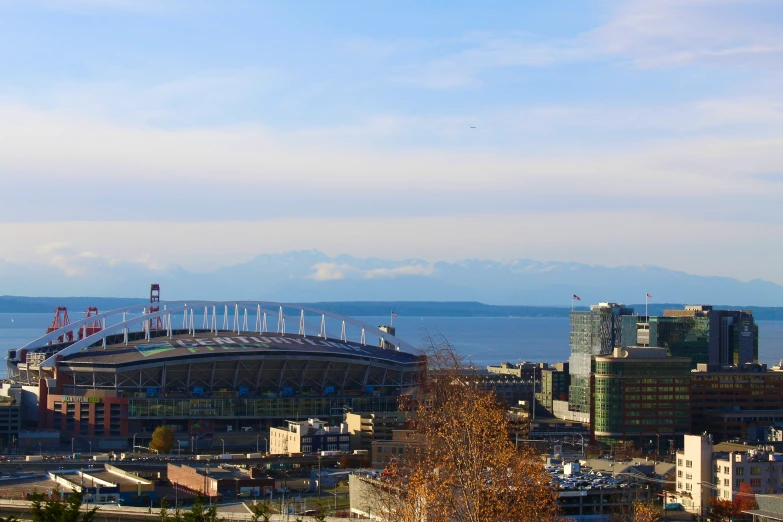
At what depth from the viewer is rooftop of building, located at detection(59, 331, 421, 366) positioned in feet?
313

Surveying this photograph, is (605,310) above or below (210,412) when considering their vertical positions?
above

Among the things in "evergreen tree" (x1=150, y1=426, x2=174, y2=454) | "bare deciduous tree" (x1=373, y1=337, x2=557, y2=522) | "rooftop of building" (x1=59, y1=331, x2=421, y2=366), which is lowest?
"evergreen tree" (x1=150, y1=426, x2=174, y2=454)

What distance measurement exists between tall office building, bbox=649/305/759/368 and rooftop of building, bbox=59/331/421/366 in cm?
2836

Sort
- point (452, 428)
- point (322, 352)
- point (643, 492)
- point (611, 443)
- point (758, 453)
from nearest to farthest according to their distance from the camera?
point (452, 428) → point (643, 492) → point (758, 453) → point (611, 443) → point (322, 352)

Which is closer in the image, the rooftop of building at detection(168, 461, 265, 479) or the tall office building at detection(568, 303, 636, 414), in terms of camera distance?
the rooftop of building at detection(168, 461, 265, 479)

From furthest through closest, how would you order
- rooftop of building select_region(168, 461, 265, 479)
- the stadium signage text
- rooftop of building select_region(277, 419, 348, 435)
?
the stadium signage text
rooftop of building select_region(277, 419, 348, 435)
rooftop of building select_region(168, 461, 265, 479)

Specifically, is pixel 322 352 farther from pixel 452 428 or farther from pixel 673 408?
pixel 452 428

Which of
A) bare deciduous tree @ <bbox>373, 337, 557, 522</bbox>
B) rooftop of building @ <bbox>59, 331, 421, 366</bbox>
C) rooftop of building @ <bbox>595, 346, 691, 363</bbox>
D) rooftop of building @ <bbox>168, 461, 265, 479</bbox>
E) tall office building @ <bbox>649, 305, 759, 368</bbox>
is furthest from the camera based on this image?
tall office building @ <bbox>649, 305, 759, 368</bbox>

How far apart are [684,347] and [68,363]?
186 ft

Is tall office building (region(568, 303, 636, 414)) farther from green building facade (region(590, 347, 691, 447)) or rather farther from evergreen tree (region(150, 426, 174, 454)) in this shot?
evergreen tree (region(150, 426, 174, 454))

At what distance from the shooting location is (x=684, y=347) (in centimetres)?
12294

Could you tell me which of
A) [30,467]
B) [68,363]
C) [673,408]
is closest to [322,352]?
[68,363]

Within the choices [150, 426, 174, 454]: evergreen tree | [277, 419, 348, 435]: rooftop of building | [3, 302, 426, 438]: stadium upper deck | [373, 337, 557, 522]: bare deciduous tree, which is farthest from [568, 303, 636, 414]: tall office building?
[373, 337, 557, 522]: bare deciduous tree

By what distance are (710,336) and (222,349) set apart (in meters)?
48.6
